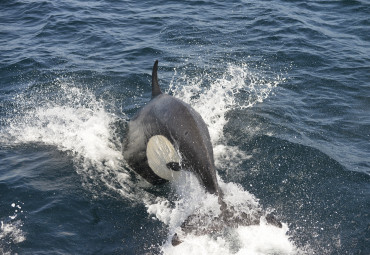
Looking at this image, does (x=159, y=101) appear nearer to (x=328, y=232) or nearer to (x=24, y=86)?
(x=328, y=232)

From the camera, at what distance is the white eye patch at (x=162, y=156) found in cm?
784

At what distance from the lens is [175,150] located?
25.1 ft

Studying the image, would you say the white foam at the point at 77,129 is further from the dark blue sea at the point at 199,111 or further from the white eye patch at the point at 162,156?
the white eye patch at the point at 162,156

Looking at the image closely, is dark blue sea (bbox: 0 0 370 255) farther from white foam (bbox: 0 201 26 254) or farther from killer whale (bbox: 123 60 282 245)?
killer whale (bbox: 123 60 282 245)

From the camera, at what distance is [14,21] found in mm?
19547

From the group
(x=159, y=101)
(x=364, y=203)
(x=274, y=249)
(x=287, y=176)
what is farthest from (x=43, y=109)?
(x=364, y=203)

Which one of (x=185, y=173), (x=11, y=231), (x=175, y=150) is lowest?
(x=11, y=231)

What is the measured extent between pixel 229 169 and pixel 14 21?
14976 mm

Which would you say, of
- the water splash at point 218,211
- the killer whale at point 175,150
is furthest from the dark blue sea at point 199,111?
the killer whale at point 175,150

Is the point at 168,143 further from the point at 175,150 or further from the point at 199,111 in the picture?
the point at 199,111

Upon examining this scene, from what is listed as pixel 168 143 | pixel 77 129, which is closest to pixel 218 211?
pixel 168 143

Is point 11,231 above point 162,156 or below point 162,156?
below

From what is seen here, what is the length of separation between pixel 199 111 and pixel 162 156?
378cm

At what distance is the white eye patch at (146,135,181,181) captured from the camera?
7.84 meters
